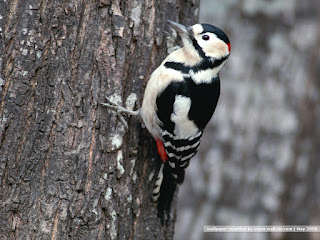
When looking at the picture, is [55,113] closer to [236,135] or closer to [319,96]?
[236,135]

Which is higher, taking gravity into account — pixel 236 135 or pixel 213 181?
pixel 236 135

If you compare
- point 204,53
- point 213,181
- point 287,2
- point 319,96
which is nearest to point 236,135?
point 213,181

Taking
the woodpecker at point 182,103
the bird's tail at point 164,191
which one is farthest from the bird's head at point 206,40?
the bird's tail at point 164,191

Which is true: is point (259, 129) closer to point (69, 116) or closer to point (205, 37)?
point (205, 37)

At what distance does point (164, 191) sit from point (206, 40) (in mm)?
1178

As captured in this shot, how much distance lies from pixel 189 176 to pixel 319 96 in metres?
1.86

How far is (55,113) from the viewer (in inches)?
111

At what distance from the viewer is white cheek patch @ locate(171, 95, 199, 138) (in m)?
3.30

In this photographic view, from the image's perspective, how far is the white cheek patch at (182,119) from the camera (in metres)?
3.30

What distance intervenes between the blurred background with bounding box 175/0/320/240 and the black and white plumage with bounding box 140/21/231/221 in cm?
184

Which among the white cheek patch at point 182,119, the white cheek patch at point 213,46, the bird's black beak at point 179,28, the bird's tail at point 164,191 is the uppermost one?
the bird's black beak at point 179,28

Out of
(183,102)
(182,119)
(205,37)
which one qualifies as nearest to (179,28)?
(205,37)

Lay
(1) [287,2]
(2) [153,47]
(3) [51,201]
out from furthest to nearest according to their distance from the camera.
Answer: (1) [287,2] → (2) [153,47] → (3) [51,201]

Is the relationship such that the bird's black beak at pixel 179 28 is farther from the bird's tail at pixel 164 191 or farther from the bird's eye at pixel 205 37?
the bird's tail at pixel 164 191
